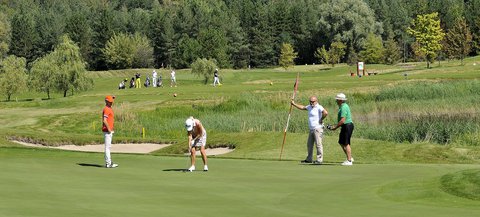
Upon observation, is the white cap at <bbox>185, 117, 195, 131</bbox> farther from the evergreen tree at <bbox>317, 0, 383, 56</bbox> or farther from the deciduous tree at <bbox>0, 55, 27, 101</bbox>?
the evergreen tree at <bbox>317, 0, 383, 56</bbox>

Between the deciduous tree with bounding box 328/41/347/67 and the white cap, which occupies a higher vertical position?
the deciduous tree with bounding box 328/41/347/67

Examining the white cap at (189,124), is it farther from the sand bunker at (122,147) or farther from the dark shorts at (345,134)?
the sand bunker at (122,147)

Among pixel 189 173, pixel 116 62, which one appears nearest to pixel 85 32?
pixel 116 62

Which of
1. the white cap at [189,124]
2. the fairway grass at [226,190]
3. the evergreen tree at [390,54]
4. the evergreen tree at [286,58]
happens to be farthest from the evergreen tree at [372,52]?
the white cap at [189,124]

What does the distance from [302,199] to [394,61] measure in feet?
508

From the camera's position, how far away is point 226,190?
20.0m

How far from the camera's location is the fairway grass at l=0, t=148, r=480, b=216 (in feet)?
53.7

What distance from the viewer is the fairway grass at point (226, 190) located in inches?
644

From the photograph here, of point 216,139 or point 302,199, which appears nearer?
point 302,199

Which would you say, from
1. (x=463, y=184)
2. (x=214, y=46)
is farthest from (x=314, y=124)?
(x=214, y=46)

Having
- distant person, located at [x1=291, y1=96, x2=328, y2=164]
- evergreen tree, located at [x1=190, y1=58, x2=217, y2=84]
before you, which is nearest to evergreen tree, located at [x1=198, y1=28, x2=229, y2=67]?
evergreen tree, located at [x1=190, y1=58, x2=217, y2=84]

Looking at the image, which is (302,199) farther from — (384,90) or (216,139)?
(384,90)

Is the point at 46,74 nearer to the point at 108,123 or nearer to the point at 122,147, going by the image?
the point at 122,147

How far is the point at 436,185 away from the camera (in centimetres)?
1956
